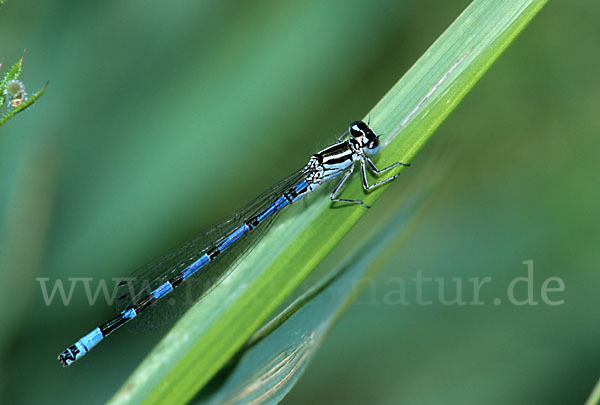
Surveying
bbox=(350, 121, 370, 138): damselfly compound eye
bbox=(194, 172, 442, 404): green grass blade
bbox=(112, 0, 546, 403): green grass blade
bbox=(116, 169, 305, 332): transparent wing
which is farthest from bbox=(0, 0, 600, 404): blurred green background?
bbox=(194, 172, 442, 404): green grass blade

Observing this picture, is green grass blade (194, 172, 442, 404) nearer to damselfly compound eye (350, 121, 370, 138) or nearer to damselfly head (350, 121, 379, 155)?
damselfly head (350, 121, 379, 155)

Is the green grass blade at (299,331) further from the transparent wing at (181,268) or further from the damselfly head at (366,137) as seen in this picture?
the transparent wing at (181,268)

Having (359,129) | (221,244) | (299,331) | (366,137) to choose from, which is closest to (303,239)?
(299,331)

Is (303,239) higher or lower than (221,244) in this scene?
lower

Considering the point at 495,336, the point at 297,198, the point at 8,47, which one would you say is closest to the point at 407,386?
the point at 495,336

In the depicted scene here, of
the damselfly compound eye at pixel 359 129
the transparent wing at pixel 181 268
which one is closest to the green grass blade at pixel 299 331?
the damselfly compound eye at pixel 359 129

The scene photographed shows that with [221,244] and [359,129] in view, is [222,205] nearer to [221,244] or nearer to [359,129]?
[221,244]
